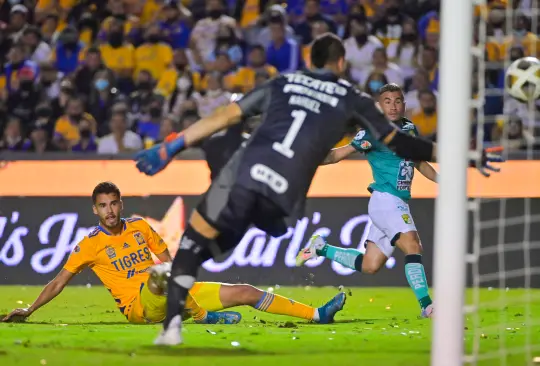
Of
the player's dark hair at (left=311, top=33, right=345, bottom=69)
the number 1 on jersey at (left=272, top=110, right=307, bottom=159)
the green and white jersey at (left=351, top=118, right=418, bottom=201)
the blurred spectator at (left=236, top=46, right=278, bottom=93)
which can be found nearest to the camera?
the number 1 on jersey at (left=272, top=110, right=307, bottom=159)

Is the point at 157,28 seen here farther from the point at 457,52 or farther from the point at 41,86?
the point at 457,52

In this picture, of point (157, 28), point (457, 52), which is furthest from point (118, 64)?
point (457, 52)

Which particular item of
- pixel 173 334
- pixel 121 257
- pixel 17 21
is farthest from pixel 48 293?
pixel 17 21

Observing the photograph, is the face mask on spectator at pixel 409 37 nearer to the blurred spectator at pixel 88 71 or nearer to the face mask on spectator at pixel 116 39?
the face mask on spectator at pixel 116 39

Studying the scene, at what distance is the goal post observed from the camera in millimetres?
4910

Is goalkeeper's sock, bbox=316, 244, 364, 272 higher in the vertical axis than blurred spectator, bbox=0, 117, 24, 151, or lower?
lower

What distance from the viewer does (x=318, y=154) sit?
238 inches

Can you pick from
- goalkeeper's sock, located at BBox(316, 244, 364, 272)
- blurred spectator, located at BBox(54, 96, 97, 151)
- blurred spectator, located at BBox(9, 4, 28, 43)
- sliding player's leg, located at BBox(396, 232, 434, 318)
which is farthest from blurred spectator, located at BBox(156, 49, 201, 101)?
sliding player's leg, located at BBox(396, 232, 434, 318)

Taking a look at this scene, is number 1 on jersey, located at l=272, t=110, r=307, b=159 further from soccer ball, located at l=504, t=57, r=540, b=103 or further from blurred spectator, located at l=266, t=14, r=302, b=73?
blurred spectator, located at l=266, t=14, r=302, b=73

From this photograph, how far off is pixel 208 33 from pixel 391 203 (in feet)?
21.5

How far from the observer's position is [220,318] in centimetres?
781

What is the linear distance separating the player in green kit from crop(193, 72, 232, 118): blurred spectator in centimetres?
501

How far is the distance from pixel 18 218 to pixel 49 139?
5.58 feet

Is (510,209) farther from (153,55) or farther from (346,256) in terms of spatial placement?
(153,55)
